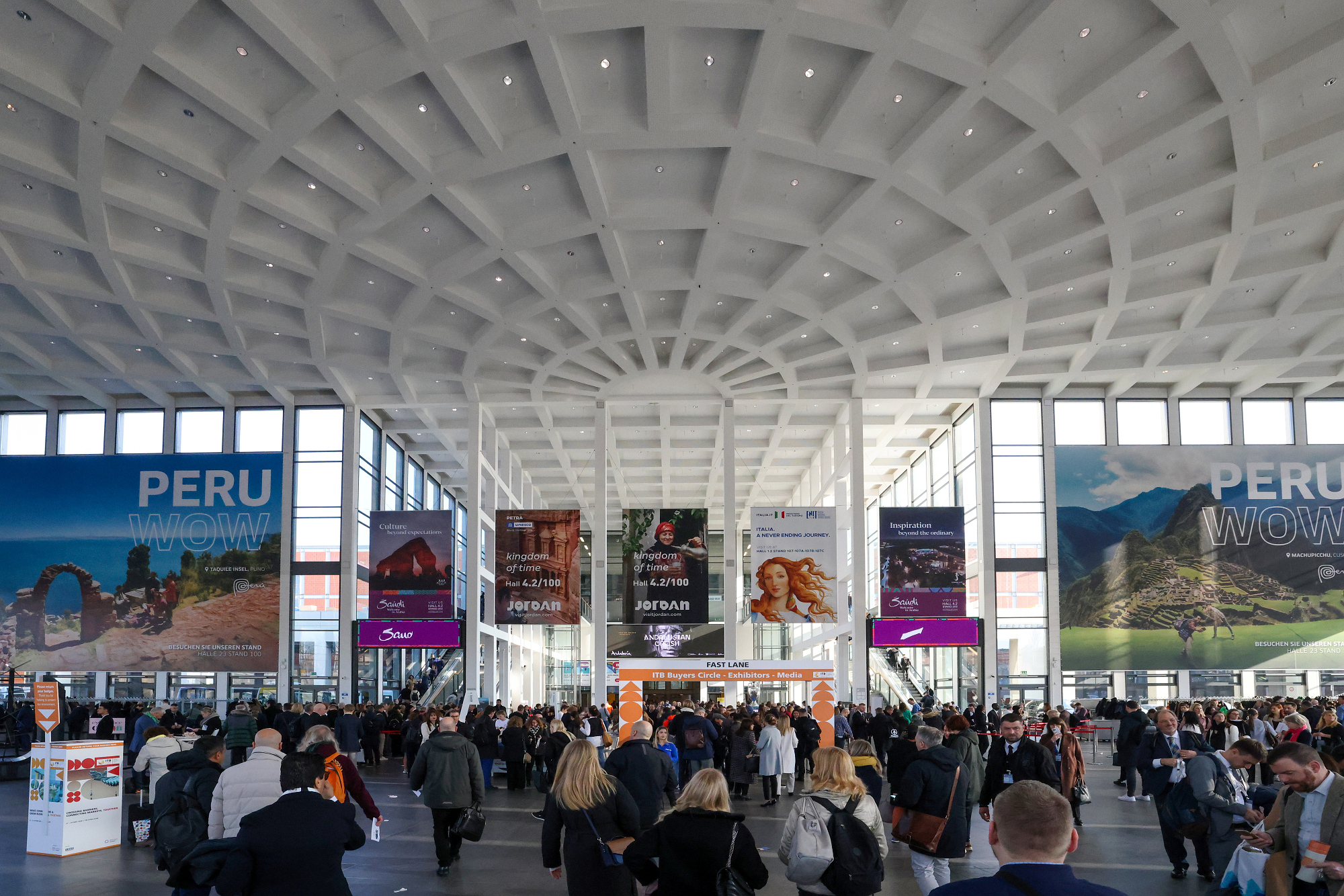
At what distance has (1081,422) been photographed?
32594mm

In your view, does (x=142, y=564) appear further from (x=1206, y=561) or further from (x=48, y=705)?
(x=1206, y=561)

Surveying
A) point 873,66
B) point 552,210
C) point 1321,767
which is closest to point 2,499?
point 552,210

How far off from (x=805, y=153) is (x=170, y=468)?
22.6 m

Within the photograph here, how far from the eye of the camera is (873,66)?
15.7 m

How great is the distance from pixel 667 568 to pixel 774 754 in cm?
1290

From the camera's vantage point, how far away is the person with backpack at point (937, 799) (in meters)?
7.04

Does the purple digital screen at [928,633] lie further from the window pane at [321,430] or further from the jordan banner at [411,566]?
the window pane at [321,430]

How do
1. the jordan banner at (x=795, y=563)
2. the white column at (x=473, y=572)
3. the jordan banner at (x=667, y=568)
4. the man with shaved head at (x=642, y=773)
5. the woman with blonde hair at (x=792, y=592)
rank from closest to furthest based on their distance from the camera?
1. the man with shaved head at (x=642, y=773)
2. the woman with blonde hair at (x=792, y=592)
3. the jordan banner at (x=795, y=563)
4. the jordan banner at (x=667, y=568)
5. the white column at (x=473, y=572)

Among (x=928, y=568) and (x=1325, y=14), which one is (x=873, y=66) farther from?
(x=928, y=568)

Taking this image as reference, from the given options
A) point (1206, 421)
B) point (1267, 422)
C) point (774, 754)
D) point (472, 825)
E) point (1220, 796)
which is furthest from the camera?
point (1267, 422)

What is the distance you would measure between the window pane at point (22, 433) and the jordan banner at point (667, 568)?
1884 cm

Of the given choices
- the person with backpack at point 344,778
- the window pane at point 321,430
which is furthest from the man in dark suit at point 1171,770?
the window pane at point 321,430

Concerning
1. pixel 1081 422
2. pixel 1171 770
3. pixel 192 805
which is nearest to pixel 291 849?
pixel 192 805

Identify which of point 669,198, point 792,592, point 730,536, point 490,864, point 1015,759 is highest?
point 669,198
